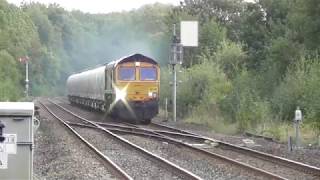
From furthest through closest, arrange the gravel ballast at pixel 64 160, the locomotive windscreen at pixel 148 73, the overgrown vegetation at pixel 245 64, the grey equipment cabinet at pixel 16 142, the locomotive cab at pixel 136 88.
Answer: the locomotive windscreen at pixel 148 73 < the locomotive cab at pixel 136 88 < the overgrown vegetation at pixel 245 64 < the gravel ballast at pixel 64 160 < the grey equipment cabinet at pixel 16 142

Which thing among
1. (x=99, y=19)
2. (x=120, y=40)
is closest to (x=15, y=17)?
(x=120, y=40)

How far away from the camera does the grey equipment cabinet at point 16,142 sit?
867 centimetres

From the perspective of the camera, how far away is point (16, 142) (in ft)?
28.9

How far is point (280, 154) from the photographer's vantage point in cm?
1686

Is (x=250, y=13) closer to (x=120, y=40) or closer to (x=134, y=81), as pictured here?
(x=134, y=81)

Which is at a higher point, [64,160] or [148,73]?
[148,73]

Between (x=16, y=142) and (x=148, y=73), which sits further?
(x=148, y=73)

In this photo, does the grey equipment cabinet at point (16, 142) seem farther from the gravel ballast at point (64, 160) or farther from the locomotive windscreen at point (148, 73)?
the locomotive windscreen at point (148, 73)

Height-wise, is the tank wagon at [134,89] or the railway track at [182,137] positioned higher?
the tank wagon at [134,89]

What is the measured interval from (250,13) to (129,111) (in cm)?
1680

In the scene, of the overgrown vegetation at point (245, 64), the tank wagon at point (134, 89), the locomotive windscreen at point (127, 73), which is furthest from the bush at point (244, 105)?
the locomotive windscreen at point (127, 73)

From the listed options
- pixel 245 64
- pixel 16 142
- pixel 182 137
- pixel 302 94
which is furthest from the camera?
pixel 245 64

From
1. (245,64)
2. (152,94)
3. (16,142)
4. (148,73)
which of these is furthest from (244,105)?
(16,142)

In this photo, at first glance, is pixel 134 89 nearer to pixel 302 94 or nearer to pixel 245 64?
pixel 302 94
